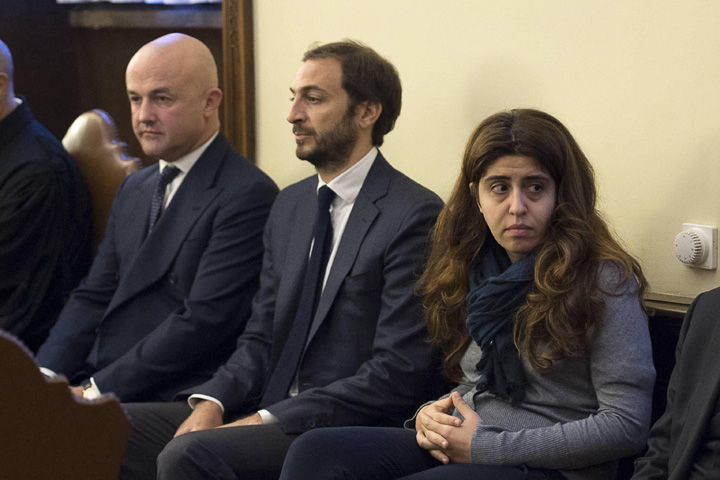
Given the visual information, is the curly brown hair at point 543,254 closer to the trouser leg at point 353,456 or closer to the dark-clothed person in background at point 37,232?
the trouser leg at point 353,456

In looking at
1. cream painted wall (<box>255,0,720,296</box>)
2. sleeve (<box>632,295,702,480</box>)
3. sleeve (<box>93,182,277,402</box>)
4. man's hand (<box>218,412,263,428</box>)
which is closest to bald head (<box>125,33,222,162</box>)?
sleeve (<box>93,182,277,402</box>)

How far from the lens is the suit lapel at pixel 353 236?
2.28 metres

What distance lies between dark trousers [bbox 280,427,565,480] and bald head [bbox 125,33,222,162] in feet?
4.30

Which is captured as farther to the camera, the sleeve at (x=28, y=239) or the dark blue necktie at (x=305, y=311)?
the sleeve at (x=28, y=239)

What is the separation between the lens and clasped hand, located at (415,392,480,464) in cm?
179

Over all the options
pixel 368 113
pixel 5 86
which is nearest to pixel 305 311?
pixel 368 113

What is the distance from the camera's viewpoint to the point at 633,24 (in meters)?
2.13

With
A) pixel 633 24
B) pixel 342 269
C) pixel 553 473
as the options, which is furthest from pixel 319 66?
pixel 553 473

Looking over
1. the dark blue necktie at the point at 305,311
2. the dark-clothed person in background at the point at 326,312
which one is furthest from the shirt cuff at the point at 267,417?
the dark blue necktie at the point at 305,311

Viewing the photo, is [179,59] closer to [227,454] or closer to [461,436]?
[227,454]

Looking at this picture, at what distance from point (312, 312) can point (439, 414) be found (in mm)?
575

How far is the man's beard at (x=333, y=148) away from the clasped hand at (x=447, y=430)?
80cm

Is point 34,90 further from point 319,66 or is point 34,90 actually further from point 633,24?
point 633,24

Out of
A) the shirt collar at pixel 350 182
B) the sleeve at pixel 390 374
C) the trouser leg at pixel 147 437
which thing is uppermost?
the shirt collar at pixel 350 182
